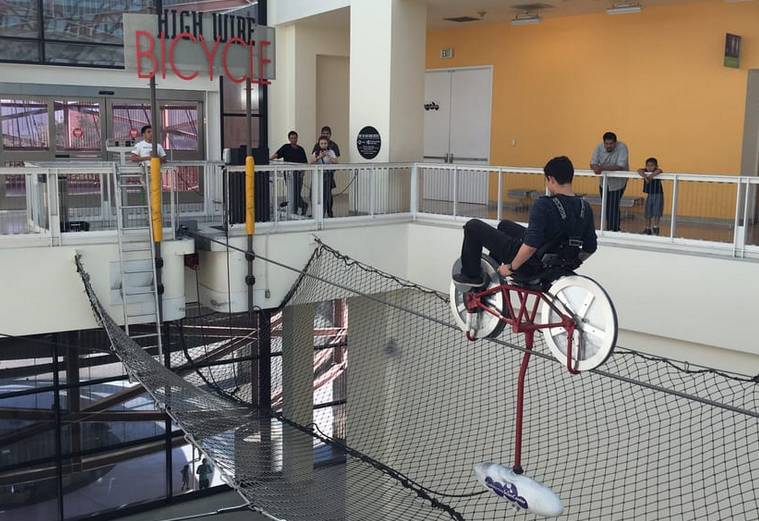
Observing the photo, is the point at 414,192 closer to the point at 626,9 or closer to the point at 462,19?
the point at 626,9

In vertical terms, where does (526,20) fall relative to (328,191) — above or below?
above

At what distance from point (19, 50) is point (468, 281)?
32.9 ft

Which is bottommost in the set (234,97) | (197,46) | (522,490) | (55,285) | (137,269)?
(522,490)

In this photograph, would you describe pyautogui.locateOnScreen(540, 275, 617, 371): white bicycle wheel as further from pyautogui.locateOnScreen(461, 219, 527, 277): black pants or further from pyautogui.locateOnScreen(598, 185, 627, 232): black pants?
pyautogui.locateOnScreen(598, 185, 627, 232): black pants

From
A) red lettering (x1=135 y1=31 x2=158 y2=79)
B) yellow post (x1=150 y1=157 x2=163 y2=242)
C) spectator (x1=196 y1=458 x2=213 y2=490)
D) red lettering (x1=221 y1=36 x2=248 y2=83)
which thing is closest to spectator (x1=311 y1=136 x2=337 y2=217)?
red lettering (x1=221 y1=36 x2=248 y2=83)

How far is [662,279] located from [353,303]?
545 cm

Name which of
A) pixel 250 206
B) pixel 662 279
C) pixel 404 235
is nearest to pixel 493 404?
pixel 404 235

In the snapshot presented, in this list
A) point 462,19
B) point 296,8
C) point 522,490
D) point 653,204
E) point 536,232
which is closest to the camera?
point 522,490

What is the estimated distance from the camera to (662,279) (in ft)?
28.8

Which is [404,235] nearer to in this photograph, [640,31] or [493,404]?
[493,404]

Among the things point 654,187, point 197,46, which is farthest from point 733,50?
point 197,46

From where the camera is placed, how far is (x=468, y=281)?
5.75 meters

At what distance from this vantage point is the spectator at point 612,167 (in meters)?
9.67

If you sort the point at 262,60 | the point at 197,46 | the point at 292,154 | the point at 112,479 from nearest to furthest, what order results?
the point at 197,46 < the point at 262,60 < the point at 292,154 < the point at 112,479
